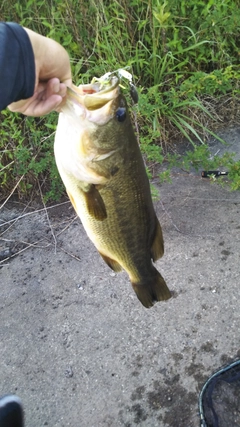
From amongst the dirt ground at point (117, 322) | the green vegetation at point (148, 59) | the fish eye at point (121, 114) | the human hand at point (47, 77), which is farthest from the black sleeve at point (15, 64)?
the green vegetation at point (148, 59)

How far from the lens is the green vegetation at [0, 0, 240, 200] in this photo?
357cm

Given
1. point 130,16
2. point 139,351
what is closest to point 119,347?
point 139,351

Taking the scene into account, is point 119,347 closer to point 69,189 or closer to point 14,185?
point 69,189

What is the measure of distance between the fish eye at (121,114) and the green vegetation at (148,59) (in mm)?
1765

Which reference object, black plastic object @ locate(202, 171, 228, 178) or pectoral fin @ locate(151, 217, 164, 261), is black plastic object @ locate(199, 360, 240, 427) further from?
black plastic object @ locate(202, 171, 228, 178)

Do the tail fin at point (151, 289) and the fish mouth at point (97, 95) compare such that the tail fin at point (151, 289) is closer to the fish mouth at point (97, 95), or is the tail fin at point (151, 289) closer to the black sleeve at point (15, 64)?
the fish mouth at point (97, 95)

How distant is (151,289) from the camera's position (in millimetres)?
2162

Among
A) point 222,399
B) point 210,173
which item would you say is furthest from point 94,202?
point 210,173

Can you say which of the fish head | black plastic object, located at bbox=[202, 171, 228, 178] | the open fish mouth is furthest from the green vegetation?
the open fish mouth

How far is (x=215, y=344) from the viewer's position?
A: 8.07 ft

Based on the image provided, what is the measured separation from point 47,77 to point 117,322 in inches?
63.0

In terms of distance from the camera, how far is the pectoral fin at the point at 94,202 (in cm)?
181

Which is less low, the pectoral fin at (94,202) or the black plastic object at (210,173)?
the pectoral fin at (94,202)

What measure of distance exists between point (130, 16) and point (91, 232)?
257 centimetres
